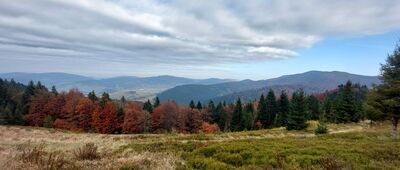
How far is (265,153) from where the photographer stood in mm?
14461

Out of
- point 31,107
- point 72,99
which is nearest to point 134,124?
point 72,99

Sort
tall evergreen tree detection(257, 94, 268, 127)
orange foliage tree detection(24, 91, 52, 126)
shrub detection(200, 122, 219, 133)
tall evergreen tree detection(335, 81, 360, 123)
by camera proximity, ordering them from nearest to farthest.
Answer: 1. tall evergreen tree detection(335, 81, 360, 123)
2. shrub detection(200, 122, 219, 133)
3. orange foliage tree detection(24, 91, 52, 126)
4. tall evergreen tree detection(257, 94, 268, 127)

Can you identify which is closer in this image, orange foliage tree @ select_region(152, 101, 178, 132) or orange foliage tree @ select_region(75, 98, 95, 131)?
orange foliage tree @ select_region(75, 98, 95, 131)

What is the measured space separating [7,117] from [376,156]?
301 feet

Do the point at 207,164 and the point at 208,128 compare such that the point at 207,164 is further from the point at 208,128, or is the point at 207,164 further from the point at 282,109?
the point at 282,109

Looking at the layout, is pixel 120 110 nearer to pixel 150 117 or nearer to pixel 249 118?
pixel 150 117

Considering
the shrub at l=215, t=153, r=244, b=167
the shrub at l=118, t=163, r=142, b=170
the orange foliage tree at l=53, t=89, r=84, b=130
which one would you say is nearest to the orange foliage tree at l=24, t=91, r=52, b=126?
the orange foliage tree at l=53, t=89, r=84, b=130

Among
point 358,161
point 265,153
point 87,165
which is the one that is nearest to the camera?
point 87,165

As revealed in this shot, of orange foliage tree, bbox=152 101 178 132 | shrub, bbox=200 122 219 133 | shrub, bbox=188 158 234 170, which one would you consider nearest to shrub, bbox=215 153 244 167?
shrub, bbox=188 158 234 170

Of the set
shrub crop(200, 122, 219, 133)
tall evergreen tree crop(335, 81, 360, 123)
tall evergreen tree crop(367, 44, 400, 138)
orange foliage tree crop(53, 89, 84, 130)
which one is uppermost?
tall evergreen tree crop(367, 44, 400, 138)

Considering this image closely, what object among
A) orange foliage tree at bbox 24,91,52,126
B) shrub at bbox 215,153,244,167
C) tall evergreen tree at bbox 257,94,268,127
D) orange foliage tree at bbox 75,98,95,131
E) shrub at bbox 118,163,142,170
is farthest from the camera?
tall evergreen tree at bbox 257,94,268,127

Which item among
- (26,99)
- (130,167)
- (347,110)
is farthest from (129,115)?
(130,167)

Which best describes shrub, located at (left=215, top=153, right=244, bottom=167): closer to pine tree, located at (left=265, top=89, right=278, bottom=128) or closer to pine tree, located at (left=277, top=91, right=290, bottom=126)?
pine tree, located at (left=277, top=91, right=290, bottom=126)

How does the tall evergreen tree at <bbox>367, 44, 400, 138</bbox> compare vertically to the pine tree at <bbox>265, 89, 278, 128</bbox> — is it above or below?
above
